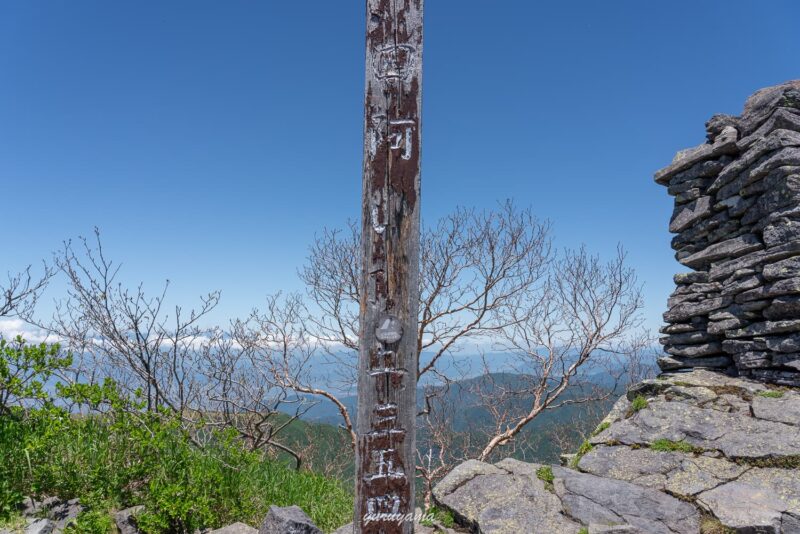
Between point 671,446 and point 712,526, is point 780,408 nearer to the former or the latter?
point 671,446

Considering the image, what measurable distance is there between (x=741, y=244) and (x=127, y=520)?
22.8 ft

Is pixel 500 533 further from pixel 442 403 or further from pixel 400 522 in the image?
pixel 442 403

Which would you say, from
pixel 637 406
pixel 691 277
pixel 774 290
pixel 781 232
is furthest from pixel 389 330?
pixel 691 277

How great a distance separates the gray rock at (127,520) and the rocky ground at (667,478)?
8.16 ft

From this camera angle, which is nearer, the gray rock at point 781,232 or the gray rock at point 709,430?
the gray rock at point 709,430

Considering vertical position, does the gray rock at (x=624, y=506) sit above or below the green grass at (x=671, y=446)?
below

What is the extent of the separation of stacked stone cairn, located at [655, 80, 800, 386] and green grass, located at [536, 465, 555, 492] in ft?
9.66

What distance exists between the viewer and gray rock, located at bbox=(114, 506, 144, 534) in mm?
3703

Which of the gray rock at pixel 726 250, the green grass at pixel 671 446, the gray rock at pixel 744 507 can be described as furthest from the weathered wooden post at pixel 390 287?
the gray rock at pixel 726 250

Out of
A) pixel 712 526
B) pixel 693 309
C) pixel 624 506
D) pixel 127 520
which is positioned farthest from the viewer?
pixel 693 309

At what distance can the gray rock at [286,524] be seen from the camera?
326 cm

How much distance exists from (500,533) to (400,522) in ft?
5.08

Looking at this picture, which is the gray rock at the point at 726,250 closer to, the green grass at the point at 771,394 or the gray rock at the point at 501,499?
the green grass at the point at 771,394

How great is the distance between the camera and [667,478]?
3855 mm
